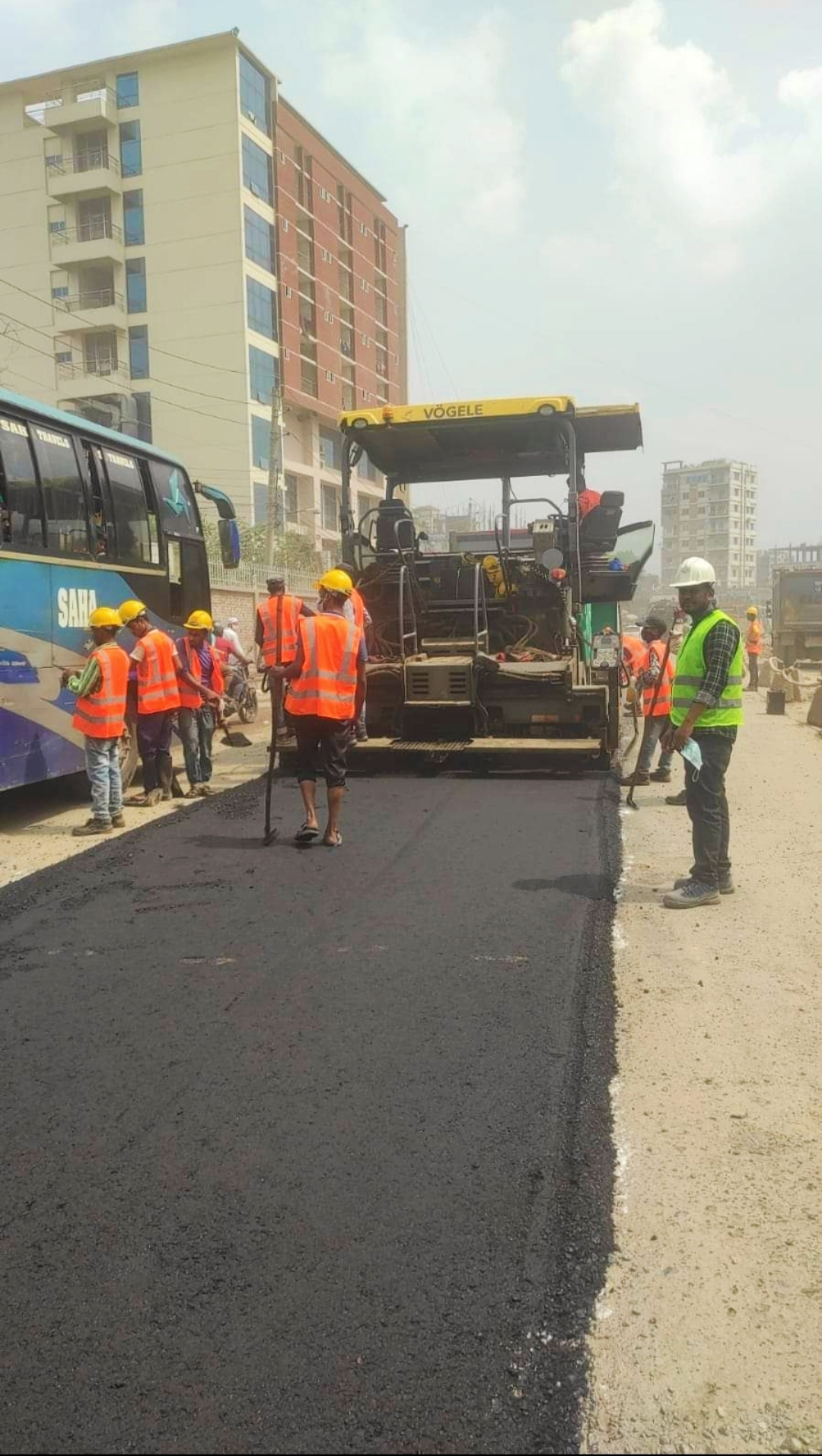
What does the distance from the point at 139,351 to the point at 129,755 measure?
37166mm

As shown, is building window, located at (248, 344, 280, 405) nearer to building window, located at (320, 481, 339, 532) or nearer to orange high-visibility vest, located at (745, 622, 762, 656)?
building window, located at (320, 481, 339, 532)

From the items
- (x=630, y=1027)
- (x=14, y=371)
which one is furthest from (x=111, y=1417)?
(x=14, y=371)

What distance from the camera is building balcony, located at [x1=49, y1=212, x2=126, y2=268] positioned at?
41.1 meters

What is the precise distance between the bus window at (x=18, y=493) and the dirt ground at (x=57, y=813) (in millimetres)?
2143

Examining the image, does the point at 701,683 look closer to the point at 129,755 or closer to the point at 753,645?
the point at 129,755

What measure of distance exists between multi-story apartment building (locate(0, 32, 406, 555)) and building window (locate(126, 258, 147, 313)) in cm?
6

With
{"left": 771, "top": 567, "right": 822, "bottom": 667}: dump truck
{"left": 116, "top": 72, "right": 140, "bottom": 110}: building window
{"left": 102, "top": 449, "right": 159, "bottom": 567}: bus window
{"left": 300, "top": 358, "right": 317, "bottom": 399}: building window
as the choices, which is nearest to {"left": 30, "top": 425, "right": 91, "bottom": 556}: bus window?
{"left": 102, "top": 449, "right": 159, "bottom": 567}: bus window

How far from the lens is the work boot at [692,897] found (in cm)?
536

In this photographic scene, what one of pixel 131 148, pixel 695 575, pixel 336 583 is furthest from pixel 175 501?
pixel 131 148

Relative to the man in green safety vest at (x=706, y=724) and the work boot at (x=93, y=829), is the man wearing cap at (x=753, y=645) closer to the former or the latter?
the man in green safety vest at (x=706, y=724)

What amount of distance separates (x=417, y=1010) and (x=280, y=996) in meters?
0.57

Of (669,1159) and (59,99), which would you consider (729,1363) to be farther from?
(59,99)

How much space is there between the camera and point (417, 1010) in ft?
12.9

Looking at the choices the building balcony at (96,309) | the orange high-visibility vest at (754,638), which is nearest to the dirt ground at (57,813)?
the orange high-visibility vest at (754,638)
